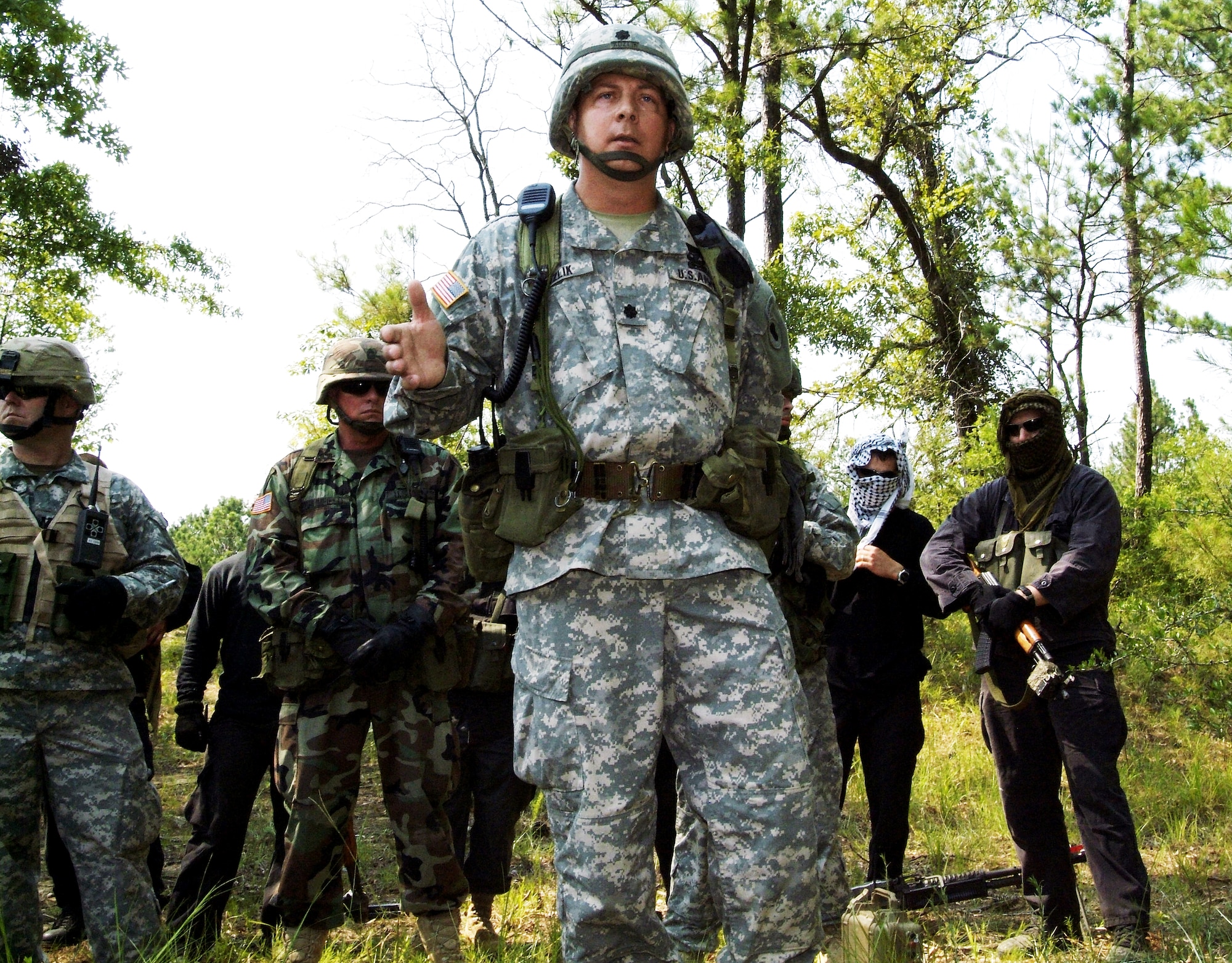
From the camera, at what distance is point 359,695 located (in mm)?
4016

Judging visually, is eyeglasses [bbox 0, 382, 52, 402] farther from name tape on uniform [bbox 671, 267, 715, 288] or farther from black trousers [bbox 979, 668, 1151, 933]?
black trousers [bbox 979, 668, 1151, 933]

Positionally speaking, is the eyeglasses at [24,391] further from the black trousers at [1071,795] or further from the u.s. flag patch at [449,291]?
the black trousers at [1071,795]

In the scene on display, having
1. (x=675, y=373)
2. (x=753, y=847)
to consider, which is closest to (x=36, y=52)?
(x=675, y=373)

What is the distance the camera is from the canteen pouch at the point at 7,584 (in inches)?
152

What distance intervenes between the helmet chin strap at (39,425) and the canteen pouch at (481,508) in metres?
2.08

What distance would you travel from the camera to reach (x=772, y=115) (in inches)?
485

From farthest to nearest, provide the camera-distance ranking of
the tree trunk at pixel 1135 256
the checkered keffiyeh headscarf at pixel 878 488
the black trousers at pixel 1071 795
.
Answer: the tree trunk at pixel 1135 256 → the checkered keffiyeh headscarf at pixel 878 488 → the black trousers at pixel 1071 795

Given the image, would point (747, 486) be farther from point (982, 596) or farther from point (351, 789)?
point (982, 596)

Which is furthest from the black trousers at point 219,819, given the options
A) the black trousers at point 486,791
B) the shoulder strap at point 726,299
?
the shoulder strap at point 726,299

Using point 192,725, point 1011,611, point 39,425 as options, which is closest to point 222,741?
point 192,725

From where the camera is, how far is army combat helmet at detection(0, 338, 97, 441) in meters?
4.04

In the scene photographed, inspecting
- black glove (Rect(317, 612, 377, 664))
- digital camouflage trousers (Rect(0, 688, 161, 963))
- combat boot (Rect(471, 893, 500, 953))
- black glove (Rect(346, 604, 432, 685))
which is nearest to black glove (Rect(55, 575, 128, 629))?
digital camouflage trousers (Rect(0, 688, 161, 963))

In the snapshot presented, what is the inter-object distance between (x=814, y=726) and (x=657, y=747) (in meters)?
1.80

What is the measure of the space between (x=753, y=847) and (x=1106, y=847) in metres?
2.24
